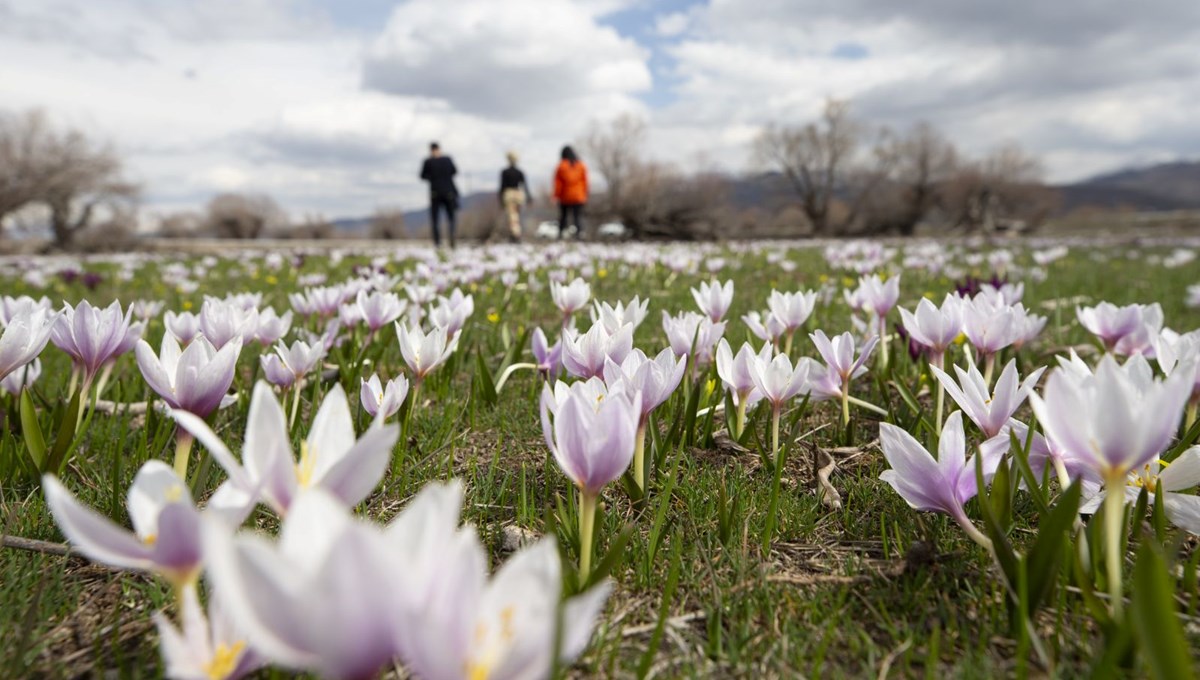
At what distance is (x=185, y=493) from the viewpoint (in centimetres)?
71

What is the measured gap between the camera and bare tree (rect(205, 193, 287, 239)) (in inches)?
2128

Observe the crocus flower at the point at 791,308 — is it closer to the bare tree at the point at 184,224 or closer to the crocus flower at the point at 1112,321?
the crocus flower at the point at 1112,321

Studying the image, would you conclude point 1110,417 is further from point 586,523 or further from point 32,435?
point 32,435

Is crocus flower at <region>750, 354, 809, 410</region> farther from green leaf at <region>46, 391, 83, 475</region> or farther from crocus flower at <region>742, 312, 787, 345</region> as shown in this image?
green leaf at <region>46, 391, 83, 475</region>

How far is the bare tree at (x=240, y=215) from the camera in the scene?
54.1m

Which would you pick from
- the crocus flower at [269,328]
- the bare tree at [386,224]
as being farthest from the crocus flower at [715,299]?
the bare tree at [386,224]

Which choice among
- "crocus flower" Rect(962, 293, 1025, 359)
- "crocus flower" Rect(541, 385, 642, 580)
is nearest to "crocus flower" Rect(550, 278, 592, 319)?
"crocus flower" Rect(962, 293, 1025, 359)

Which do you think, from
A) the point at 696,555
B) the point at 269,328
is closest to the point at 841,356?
the point at 696,555

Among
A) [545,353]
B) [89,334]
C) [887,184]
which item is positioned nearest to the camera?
[89,334]

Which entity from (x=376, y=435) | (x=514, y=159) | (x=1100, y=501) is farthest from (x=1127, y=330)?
(x=514, y=159)

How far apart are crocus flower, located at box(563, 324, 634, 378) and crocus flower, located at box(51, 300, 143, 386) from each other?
1.04m

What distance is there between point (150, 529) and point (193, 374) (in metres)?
0.49

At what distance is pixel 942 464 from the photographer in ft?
3.60

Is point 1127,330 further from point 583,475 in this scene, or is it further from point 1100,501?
point 583,475
